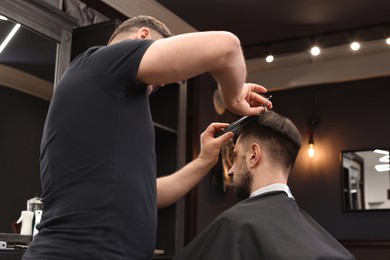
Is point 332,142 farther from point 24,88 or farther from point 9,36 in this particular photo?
point 9,36

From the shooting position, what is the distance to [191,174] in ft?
5.60

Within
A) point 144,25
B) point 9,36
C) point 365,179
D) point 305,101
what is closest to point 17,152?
point 9,36

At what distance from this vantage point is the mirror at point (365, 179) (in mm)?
5543

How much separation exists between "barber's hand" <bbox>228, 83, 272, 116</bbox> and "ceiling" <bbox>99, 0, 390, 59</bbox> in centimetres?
321

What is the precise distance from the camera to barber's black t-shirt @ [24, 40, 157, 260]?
112 cm

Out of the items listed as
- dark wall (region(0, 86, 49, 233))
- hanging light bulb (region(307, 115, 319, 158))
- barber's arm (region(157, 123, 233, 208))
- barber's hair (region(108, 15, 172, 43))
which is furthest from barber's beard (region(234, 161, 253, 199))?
hanging light bulb (region(307, 115, 319, 158))

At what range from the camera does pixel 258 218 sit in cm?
196

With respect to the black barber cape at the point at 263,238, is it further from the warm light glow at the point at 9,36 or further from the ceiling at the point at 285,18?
the ceiling at the point at 285,18

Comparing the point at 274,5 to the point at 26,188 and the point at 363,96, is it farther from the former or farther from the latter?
the point at 26,188

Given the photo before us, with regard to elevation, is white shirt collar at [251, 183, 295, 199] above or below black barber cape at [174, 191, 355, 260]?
above

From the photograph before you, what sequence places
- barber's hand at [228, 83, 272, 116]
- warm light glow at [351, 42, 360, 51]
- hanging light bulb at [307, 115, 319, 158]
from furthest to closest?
hanging light bulb at [307, 115, 319, 158] < warm light glow at [351, 42, 360, 51] < barber's hand at [228, 83, 272, 116]

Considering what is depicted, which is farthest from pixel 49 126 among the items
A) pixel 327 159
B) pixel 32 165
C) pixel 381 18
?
pixel 327 159

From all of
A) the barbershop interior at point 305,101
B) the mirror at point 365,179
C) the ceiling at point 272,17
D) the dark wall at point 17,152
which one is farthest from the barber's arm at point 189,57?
the mirror at point 365,179

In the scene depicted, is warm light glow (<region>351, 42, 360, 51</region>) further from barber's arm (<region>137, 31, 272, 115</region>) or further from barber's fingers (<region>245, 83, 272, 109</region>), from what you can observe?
barber's arm (<region>137, 31, 272, 115</region>)
